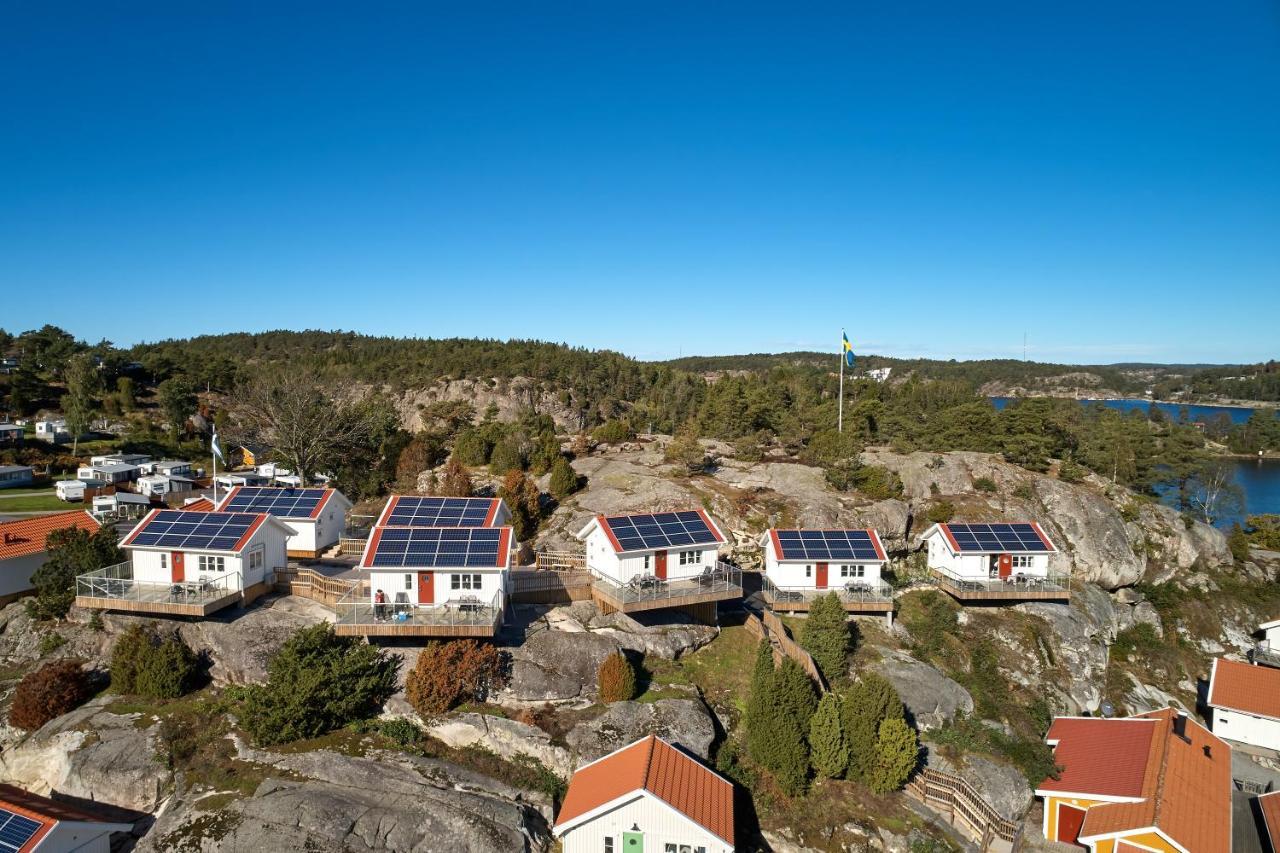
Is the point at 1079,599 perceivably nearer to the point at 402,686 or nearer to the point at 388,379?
the point at 402,686

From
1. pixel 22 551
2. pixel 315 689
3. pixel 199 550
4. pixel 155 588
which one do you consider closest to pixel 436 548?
pixel 315 689

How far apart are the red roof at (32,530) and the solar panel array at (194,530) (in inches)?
248

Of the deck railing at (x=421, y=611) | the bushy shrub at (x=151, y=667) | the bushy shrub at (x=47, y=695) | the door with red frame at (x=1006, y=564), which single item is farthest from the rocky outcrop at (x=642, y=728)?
the door with red frame at (x=1006, y=564)

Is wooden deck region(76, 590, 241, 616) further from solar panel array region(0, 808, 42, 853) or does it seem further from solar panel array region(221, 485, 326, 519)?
solar panel array region(0, 808, 42, 853)

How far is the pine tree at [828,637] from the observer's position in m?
28.2

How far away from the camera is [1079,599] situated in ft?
126

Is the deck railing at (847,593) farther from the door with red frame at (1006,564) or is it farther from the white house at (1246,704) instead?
the white house at (1246,704)

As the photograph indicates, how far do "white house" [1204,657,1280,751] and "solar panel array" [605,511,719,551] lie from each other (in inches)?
1070

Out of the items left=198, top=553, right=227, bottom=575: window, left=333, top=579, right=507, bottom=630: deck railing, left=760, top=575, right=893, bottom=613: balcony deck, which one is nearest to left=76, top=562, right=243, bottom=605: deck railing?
left=198, top=553, right=227, bottom=575: window

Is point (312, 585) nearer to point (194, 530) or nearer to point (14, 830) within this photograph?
point (194, 530)

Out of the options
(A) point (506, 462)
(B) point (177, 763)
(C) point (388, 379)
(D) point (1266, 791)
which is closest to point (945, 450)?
(D) point (1266, 791)

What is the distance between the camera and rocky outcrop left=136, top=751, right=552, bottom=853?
18.6 meters

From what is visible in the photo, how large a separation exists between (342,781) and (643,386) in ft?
313

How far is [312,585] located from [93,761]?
9056 millimetres
